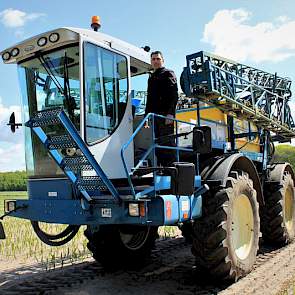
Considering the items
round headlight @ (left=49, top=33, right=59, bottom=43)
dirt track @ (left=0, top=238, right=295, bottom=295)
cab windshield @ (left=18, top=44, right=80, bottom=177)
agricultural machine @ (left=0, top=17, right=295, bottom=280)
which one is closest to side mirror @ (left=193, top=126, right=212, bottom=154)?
agricultural machine @ (left=0, top=17, right=295, bottom=280)

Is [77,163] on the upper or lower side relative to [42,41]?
lower

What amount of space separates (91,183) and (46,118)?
2.80 ft

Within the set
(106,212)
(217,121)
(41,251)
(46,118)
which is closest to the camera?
(46,118)

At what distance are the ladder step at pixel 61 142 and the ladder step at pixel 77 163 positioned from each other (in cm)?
16

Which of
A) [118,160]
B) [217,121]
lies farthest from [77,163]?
[217,121]

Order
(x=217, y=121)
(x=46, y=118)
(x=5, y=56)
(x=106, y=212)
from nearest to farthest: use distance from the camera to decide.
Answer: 1. (x=46, y=118)
2. (x=106, y=212)
3. (x=5, y=56)
4. (x=217, y=121)

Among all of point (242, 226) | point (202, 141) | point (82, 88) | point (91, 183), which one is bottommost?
point (242, 226)

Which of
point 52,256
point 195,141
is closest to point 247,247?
point 195,141

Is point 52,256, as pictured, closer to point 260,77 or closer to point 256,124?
point 256,124

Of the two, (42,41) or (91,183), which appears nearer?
(91,183)

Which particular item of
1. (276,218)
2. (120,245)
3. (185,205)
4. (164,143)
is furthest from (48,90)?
(276,218)

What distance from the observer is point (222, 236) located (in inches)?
188

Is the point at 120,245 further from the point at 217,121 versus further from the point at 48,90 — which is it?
the point at 48,90

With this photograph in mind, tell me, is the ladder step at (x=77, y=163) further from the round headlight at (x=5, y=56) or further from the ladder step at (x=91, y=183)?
the round headlight at (x=5, y=56)
